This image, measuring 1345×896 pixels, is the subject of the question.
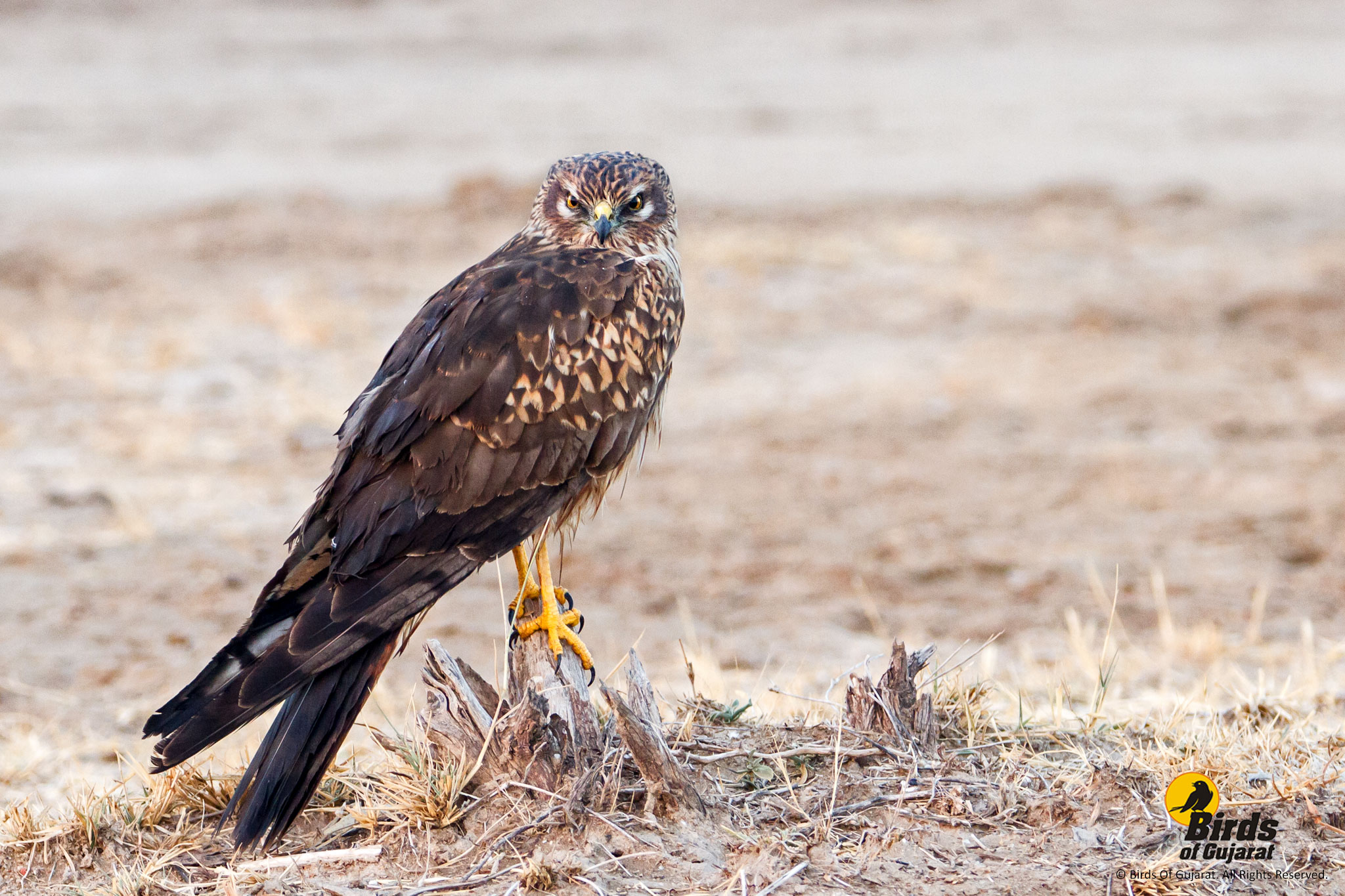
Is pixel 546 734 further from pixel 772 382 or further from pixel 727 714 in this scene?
pixel 772 382

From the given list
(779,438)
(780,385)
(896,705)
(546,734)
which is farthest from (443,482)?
(780,385)

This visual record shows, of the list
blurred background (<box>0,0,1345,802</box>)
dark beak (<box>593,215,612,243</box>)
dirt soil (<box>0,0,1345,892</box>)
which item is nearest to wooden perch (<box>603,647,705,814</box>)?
dirt soil (<box>0,0,1345,892</box>)

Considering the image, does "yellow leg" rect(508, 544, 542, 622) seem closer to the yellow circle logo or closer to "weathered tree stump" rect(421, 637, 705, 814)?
"weathered tree stump" rect(421, 637, 705, 814)

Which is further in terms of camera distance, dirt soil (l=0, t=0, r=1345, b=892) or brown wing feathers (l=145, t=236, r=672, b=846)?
dirt soil (l=0, t=0, r=1345, b=892)

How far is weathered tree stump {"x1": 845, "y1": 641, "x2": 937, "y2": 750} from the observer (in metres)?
3.72

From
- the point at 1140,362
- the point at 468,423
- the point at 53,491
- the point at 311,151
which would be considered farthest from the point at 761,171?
the point at 468,423

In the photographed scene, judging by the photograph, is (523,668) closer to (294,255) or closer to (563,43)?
(294,255)

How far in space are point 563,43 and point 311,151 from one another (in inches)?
379

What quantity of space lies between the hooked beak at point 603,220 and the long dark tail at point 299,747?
4.67 ft

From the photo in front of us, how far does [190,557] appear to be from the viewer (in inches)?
270

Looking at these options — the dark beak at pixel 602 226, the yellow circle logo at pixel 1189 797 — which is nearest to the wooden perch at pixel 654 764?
the yellow circle logo at pixel 1189 797

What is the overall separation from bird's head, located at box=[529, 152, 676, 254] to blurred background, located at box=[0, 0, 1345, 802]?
1447mm

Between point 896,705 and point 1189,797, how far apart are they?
74cm

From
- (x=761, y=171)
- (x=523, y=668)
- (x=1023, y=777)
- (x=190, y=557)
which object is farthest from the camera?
(x=761, y=171)
